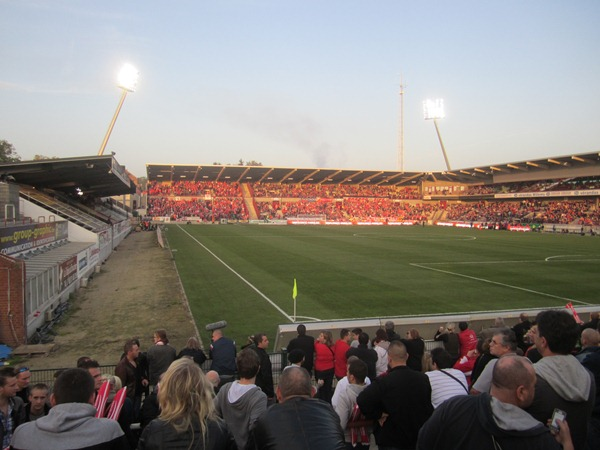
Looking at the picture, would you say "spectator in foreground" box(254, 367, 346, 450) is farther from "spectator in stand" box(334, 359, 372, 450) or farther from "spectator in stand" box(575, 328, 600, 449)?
"spectator in stand" box(575, 328, 600, 449)

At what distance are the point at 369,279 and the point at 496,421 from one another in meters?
20.8

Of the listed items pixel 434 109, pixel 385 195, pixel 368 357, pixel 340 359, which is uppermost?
pixel 434 109

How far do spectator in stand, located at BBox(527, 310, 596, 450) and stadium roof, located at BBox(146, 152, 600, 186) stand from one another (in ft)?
226

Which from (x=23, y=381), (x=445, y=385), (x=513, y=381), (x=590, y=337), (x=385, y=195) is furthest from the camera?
(x=385, y=195)

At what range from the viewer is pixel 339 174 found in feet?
278

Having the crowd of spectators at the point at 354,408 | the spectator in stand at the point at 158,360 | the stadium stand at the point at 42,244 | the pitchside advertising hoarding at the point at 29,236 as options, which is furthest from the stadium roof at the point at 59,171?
the crowd of spectators at the point at 354,408

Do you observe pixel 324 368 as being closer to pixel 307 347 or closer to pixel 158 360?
pixel 307 347

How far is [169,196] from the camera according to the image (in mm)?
83750

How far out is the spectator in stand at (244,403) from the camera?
396 cm

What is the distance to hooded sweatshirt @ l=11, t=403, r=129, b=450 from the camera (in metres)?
2.67

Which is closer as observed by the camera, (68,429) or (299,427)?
(68,429)

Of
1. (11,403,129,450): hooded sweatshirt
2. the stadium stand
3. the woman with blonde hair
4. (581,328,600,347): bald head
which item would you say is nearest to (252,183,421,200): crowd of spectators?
the stadium stand

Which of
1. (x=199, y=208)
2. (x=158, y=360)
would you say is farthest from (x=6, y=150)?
(x=158, y=360)

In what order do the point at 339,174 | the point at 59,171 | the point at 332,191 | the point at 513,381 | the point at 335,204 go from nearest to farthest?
1. the point at 513,381
2. the point at 59,171
3. the point at 339,174
4. the point at 335,204
5. the point at 332,191
